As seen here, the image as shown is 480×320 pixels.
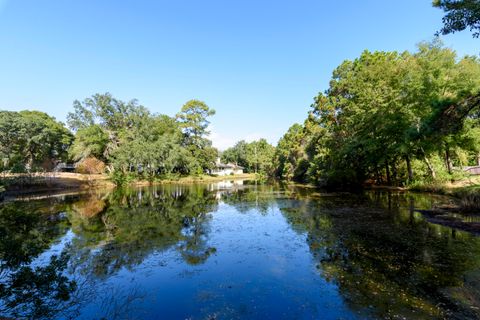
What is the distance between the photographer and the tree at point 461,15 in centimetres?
854

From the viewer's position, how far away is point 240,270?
7.96 m

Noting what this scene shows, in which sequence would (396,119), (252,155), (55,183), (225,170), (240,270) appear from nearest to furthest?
(240,270) → (396,119) → (55,183) → (225,170) → (252,155)

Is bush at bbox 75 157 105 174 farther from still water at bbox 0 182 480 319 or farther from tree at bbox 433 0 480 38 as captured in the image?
tree at bbox 433 0 480 38

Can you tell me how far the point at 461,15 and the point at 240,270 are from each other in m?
11.5

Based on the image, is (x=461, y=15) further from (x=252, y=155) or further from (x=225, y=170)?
(x=252, y=155)

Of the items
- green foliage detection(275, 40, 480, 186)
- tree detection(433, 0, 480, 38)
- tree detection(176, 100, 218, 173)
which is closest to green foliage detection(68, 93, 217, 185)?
tree detection(176, 100, 218, 173)

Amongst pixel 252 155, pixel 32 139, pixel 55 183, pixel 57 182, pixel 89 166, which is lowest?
pixel 55 183

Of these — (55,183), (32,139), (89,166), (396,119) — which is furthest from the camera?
(32,139)

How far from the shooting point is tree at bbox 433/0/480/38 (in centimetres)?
854

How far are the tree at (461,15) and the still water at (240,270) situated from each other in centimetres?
775

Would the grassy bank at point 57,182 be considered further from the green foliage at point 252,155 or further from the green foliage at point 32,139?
the green foliage at point 252,155

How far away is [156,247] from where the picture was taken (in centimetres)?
1016

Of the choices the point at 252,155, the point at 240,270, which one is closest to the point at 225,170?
the point at 252,155

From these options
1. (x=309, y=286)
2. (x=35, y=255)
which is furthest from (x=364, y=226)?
(x=35, y=255)
